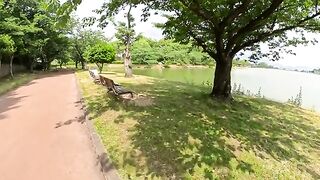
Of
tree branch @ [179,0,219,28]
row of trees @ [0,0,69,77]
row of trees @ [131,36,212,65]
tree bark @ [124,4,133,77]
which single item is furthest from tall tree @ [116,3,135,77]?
row of trees @ [131,36,212,65]

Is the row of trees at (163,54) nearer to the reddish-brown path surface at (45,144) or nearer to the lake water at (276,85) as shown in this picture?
the lake water at (276,85)

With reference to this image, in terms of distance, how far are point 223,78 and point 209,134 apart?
4902 millimetres

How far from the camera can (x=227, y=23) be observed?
10.7 metres

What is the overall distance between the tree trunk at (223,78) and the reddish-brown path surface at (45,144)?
5548mm

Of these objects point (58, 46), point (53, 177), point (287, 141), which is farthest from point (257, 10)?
point (58, 46)

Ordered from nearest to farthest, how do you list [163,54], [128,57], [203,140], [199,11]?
1. [203,140]
2. [199,11]
3. [128,57]
4. [163,54]

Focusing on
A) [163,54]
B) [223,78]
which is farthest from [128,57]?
[163,54]

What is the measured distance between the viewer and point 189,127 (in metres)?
8.41

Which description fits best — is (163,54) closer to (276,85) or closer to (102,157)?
(276,85)

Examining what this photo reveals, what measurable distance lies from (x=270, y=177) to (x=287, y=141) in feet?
8.88

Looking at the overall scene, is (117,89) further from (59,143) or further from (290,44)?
(290,44)

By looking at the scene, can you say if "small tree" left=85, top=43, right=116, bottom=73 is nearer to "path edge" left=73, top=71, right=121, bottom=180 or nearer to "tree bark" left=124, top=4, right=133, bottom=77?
"tree bark" left=124, top=4, right=133, bottom=77

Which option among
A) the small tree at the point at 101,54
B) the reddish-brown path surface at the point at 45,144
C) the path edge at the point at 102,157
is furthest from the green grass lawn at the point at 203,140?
the small tree at the point at 101,54

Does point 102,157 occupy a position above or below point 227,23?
below
